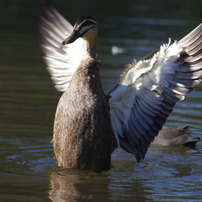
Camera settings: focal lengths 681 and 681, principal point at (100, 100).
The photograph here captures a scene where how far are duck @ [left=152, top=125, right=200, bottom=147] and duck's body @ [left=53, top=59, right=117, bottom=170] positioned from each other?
6.37 ft

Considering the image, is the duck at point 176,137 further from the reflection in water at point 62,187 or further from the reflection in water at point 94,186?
the reflection in water at point 62,187

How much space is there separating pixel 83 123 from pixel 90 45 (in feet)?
3.47

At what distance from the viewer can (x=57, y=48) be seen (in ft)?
33.8

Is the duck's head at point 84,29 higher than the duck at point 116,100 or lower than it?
higher

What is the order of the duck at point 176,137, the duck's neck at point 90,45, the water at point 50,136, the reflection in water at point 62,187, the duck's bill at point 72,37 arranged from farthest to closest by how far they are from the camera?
the duck at point 176,137, the duck's neck at point 90,45, the duck's bill at point 72,37, the water at point 50,136, the reflection in water at point 62,187

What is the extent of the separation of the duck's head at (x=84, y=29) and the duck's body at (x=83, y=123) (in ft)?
1.07

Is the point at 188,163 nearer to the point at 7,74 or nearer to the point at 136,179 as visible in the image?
the point at 136,179

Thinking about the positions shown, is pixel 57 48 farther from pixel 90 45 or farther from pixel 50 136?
pixel 90 45

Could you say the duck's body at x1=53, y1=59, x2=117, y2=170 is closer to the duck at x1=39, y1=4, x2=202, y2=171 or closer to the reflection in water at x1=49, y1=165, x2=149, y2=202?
the duck at x1=39, y1=4, x2=202, y2=171

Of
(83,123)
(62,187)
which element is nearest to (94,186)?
(62,187)

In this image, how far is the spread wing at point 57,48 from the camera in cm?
1005

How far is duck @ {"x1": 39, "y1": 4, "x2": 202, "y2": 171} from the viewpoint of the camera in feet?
27.7

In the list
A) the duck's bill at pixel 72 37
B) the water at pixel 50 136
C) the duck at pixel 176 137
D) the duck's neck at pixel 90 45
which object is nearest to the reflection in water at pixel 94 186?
the water at pixel 50 136

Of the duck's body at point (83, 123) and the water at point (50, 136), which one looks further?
the duck's body at point (83, 123)
